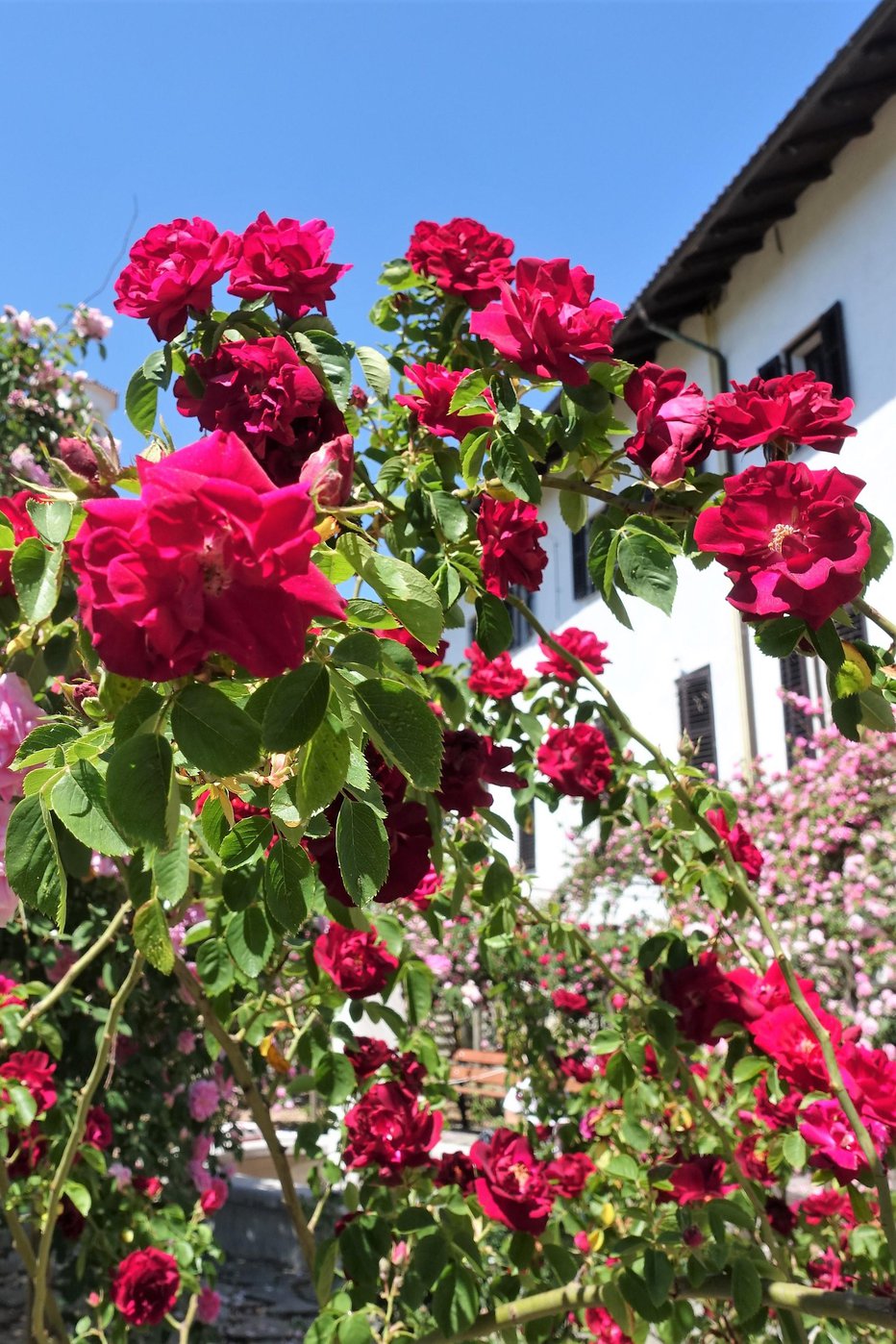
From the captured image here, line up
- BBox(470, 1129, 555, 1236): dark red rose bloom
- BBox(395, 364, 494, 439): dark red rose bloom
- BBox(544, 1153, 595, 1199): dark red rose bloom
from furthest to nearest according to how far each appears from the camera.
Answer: BBox(544, 1153, 595, 1199): dark red rose bloom, BBox(470, 1129, 555, 1236): dark red rose bloom, BBox(395, 364, 494, 439): dark red rose bloom

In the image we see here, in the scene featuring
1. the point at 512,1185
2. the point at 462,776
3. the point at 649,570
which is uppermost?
the point at 649,570

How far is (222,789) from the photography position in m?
0.76

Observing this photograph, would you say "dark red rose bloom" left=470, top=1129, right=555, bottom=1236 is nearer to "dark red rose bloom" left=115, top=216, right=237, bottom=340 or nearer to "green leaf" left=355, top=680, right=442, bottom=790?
"green leaf" left=355, top=680, right=442, bottom=790

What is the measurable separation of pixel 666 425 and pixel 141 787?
0.58 meters

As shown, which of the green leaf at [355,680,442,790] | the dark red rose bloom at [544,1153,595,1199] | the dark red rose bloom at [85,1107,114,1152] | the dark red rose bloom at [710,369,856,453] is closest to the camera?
the green leaf at [355,680,442,790]

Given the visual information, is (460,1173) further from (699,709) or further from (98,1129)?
(699,709)

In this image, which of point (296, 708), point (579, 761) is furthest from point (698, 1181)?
point (296, 708)

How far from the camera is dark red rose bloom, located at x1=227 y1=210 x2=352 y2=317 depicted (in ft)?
3.29

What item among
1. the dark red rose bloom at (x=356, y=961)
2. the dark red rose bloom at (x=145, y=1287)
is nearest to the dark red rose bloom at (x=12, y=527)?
the dark red rose bloom at (x=356, y=961)

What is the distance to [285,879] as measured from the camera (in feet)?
2.27

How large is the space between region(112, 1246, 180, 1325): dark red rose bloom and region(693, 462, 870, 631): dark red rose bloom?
200 cm

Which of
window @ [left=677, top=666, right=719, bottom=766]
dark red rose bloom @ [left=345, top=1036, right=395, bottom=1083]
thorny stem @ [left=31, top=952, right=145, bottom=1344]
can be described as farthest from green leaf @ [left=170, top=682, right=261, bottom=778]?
window @ [left=677, top=666, right=719, bottom=766]

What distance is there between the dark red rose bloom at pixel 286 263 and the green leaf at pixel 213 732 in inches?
22.5

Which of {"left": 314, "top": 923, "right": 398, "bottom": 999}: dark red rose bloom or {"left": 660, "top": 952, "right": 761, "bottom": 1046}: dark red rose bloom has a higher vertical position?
{"left": 314, "top": 923, "right": 398, "bottom": 999}: dark red rose bloom
